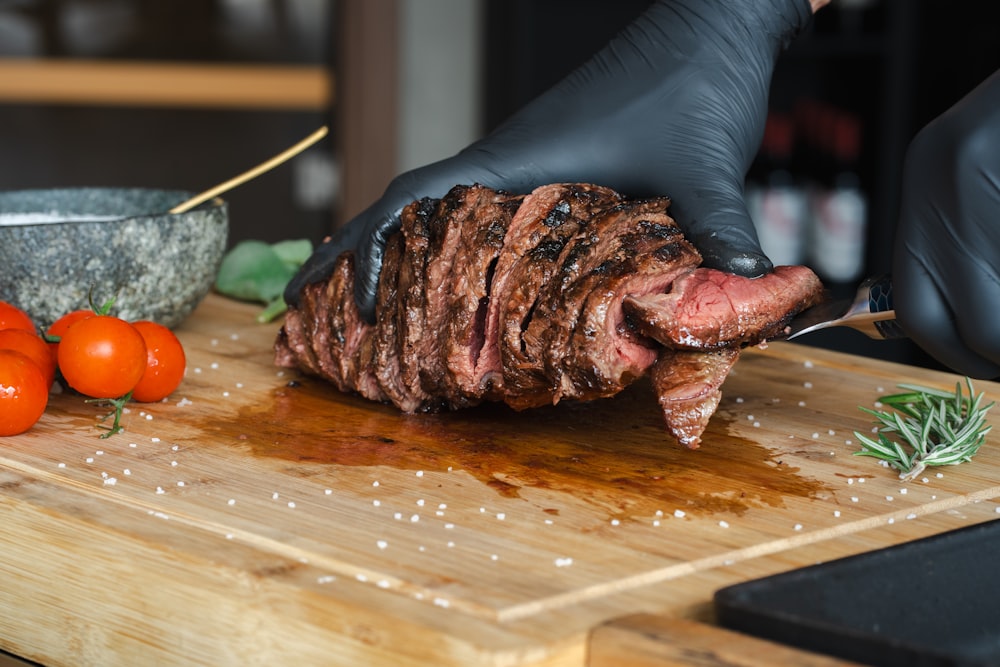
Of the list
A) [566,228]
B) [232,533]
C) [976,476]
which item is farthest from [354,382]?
[976,476]

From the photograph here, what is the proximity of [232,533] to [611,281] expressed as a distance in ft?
2.23

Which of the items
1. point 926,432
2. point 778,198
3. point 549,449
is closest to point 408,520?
point 549,449

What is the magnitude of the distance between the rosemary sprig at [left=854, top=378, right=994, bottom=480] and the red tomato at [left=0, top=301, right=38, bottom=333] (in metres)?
1.46

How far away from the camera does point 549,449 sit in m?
1.93

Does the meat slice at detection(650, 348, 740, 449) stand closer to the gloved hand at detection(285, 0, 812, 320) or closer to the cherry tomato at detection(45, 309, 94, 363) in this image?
the gloved hand at detection(285, 0, 812, 320)

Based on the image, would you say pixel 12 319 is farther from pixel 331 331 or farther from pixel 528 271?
pixel 528 271

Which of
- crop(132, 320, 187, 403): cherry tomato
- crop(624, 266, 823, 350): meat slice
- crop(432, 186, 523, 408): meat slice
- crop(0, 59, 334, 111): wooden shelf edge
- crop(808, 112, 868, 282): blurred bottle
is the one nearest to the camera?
crop(624, 266, 823, 350): meat slice

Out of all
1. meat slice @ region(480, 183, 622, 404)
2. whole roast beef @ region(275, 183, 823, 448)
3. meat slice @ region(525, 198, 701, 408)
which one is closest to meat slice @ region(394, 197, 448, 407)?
whole roast beef @ region(275, 183, 823, 448)

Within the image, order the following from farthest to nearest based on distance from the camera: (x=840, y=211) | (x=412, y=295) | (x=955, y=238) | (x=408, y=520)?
(x=840, y=211), (x=412, y=295), (x=955, y=238), (x=408, y=520)

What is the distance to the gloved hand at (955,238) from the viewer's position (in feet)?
5.44

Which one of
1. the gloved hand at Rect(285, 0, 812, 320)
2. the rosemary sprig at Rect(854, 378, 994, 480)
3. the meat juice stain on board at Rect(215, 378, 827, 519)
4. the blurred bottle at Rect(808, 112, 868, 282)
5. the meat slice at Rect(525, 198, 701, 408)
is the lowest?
the blurred bottle at Rect(808, 112, 868, 282)

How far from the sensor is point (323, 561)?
55.9 inches

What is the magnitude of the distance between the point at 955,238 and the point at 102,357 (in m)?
1.34

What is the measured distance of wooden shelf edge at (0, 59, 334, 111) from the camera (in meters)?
5.35
